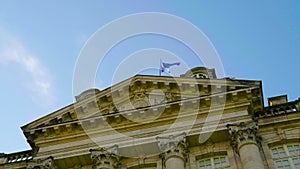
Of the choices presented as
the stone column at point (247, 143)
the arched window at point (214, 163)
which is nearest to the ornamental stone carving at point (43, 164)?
the arched window at point (214, 163)

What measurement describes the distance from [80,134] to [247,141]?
879 centimetres

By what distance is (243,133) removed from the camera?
21953 mm

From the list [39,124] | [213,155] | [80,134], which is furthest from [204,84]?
[39,124]

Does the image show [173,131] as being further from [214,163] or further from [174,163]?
[214,163]

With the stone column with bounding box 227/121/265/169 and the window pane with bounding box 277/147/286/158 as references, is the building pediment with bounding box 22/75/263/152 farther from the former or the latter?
the window pane with bounding box 277/147/286/158

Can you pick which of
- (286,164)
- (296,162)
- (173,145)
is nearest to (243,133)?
(286,164)

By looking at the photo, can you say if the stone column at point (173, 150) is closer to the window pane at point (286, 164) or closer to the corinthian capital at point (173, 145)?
the corinthian capital at point (173, 145)

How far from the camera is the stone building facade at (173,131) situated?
72.5 feet

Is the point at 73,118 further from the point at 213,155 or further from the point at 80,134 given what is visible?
the point at 213,155

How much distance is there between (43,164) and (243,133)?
10.0 metres

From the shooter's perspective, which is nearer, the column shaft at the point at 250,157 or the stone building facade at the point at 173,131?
the column shaft at the point at 250,157

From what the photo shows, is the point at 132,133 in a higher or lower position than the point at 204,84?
lower

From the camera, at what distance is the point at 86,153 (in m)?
23.7

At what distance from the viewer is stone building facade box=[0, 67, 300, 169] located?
22.1 metres
